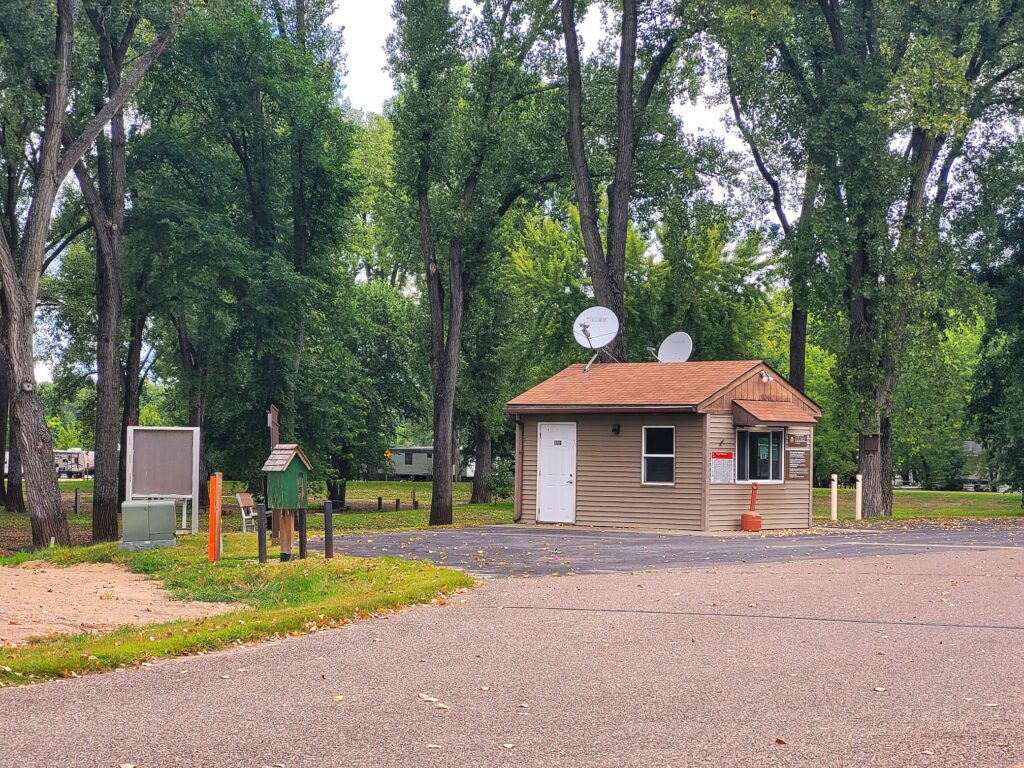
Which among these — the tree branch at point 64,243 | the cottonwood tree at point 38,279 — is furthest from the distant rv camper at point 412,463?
the cottonwood tree at point 38,279

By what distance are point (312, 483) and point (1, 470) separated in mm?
10930

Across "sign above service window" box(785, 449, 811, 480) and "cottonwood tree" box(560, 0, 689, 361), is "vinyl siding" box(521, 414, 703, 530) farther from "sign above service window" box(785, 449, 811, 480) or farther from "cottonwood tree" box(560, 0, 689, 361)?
"cottonwood tree" box(560, 0, 689, 361)

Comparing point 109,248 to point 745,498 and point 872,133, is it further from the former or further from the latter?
point 872,133

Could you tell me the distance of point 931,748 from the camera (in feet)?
20.1

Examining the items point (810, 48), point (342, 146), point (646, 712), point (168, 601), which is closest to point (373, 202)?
point (342, 146)

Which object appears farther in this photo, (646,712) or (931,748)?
(646,712)

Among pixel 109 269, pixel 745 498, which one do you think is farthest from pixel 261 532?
pixel 745 498

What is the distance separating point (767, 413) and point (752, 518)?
7.01ft

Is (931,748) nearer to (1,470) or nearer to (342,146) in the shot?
(342,146)

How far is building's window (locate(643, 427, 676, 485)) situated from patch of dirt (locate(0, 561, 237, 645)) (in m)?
11.2

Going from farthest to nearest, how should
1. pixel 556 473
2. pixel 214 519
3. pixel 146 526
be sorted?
pixel 556 473 < pixel 146 526 < pixel 214 519

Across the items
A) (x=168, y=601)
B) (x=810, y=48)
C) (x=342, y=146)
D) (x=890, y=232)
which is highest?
(x=810, y=48)

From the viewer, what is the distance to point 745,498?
23.7 metres

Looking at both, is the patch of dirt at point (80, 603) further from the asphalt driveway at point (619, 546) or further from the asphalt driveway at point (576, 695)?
the asphalt driveway at point (619, 546)
